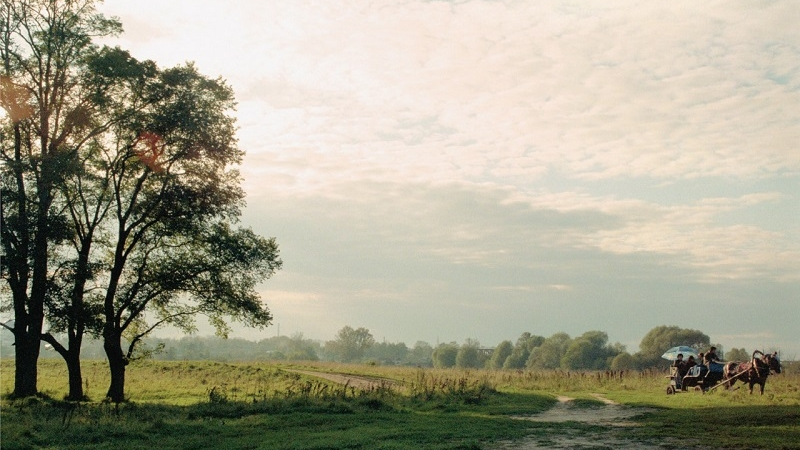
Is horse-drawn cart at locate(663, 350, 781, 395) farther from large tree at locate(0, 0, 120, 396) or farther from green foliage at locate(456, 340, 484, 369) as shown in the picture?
green foliage at locate(456, 340, 484, 369)

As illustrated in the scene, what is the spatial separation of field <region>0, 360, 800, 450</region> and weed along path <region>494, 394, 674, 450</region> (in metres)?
0.04

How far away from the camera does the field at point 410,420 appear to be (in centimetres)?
1728

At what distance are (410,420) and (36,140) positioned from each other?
2290cm

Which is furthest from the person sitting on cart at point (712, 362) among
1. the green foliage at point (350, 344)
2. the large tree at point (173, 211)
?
the green foliage at point (350, 344)

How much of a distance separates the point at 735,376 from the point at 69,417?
2746 cm

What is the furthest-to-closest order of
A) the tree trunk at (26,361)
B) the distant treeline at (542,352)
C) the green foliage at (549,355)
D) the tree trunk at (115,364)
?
the green foliage at (549,355) → the distant treeline at (542,352) → the tree trunk at (115,364) → the tree trunk at (26,361)

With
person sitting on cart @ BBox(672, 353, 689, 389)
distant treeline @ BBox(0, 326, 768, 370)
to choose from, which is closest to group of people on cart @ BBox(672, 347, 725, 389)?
person sitting on cart @ BBox(672, 353, 689, 389)

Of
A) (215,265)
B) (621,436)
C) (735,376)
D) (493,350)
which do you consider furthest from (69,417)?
(493,350)

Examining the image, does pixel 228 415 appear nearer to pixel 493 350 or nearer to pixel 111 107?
pixel 111 107

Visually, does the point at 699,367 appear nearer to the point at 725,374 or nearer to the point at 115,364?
the point at 725,374

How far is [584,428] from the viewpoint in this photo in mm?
20016

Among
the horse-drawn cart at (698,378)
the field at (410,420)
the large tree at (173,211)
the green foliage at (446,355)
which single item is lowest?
the green foliage at (446,355)

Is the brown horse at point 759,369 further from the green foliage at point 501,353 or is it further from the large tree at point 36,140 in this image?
the green foliage at point 501,353

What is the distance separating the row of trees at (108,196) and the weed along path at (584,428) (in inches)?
646
